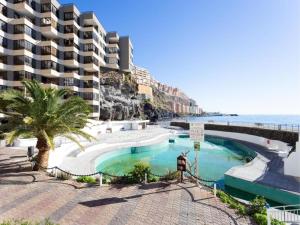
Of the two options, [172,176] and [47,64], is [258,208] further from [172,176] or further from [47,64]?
[47,64]

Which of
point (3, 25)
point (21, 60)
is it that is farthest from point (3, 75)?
point (3, 25)

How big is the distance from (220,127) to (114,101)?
1282 inches

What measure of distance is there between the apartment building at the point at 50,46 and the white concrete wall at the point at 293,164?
39.6 metres

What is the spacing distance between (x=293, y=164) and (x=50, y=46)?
4348 cm

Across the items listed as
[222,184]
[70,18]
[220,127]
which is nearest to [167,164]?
[222,184]

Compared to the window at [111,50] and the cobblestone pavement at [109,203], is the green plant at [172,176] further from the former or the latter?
the window at [111,50]

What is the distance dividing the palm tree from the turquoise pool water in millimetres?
7521

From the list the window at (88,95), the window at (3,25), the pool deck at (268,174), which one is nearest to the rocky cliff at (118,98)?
the window at (88,95)

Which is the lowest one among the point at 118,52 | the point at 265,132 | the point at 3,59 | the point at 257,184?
the point at 257,184

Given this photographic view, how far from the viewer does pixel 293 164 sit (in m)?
18.7

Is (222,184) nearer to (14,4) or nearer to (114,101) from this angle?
(14,4)

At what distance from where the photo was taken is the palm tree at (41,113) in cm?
1620

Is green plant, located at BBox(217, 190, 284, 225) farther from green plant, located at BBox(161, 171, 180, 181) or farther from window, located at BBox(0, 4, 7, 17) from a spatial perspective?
window, located at BBox(0, 4, 7, 17)

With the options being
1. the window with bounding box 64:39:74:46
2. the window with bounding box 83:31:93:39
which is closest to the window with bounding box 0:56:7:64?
the window with bounding box 64:39:74:46
